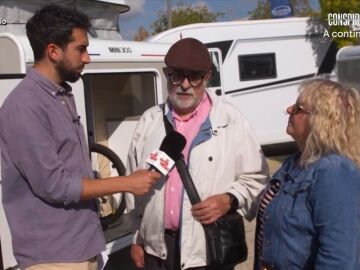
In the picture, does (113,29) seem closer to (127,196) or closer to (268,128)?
(127,196)

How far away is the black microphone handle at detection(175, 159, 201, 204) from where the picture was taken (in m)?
2.45

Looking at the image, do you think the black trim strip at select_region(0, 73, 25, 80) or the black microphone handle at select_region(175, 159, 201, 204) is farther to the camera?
the black trim strip at select_region(0, 73, 25, 80)

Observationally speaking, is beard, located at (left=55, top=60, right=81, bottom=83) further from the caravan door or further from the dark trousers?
the caravan door

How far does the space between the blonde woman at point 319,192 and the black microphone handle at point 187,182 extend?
39cm

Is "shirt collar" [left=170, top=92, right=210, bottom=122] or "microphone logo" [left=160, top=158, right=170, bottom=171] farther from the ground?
"shirt collar" [left=170, top=92, right=210, bottom=122]

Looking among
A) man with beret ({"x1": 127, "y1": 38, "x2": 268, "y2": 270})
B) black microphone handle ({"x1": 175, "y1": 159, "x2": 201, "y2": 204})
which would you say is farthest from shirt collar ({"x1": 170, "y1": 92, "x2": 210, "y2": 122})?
black microphone handle ({"x1": 175, "y1": 159, "x2": 201, "y2": 204})

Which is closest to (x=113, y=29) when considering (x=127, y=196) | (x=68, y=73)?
(x=127, y=196)

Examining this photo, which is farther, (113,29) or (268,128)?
(268,128)

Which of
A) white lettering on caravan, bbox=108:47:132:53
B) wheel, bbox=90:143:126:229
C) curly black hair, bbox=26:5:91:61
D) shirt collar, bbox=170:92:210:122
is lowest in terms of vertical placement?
wheel, bbox=90:143:126:229

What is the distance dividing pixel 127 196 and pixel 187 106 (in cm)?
63

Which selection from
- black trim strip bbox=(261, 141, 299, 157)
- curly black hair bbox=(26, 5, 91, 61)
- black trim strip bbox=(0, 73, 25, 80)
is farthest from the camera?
black trim strip bbox=(261, 141, 299, 157)

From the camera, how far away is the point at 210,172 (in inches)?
98.7

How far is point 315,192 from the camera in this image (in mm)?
1890

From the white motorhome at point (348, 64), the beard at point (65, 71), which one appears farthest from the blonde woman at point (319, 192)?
the white motorhome at point (348, 64)
